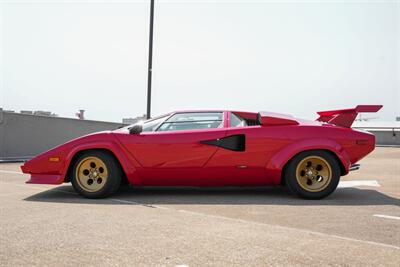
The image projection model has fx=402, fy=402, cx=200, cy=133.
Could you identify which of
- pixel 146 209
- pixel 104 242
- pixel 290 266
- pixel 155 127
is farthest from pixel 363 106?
pixel 104 242

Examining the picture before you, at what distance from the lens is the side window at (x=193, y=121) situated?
5.68 m

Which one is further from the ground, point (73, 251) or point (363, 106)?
point (363, 106)

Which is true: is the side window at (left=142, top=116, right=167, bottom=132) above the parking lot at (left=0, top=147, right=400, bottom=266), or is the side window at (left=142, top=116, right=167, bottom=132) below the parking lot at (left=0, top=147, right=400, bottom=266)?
above

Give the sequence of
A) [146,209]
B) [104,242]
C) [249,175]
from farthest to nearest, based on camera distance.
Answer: [249,175]
[146,209]
[104,242]

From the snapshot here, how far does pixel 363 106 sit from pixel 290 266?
3.81 metres

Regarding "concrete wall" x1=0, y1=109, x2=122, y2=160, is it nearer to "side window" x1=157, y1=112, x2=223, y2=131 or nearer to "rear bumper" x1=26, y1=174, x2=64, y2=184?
"rear bumper" x1=26, y1=174, x2=64, y2=184

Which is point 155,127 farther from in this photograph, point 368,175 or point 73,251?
point 368,175

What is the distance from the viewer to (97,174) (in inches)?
220

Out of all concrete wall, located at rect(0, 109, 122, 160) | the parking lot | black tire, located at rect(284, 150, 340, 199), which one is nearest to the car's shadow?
the parking lot

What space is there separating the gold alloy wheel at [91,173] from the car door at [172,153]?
0.47 meters

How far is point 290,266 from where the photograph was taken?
2617 millimetres

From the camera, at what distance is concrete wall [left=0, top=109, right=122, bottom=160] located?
43.1ft

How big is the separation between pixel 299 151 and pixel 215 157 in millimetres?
1122

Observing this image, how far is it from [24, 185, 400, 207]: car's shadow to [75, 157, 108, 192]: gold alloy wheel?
214 mm
